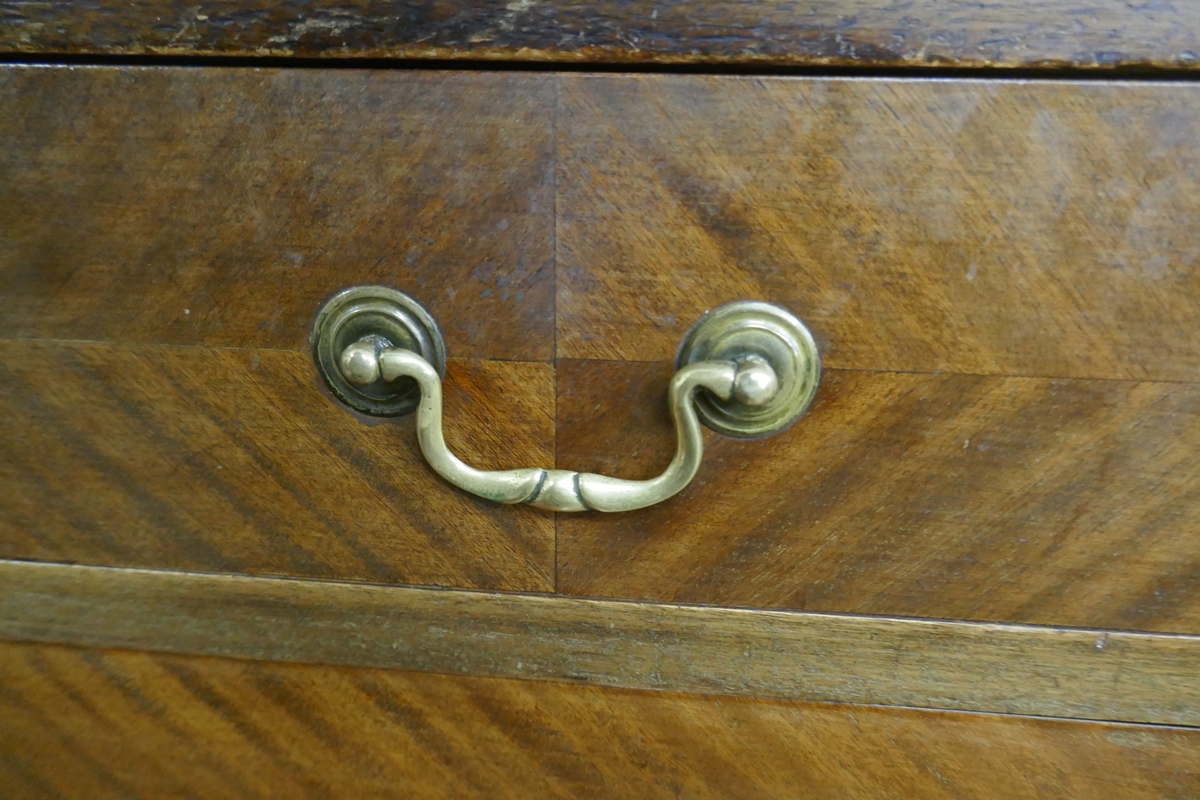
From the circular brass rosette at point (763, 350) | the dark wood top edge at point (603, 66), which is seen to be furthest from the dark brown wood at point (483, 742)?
the dark wood top edge at point (603, 66)

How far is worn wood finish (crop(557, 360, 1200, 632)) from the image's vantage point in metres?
0.28

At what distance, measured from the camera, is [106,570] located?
0.35 meters

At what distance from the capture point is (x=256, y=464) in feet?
1.08

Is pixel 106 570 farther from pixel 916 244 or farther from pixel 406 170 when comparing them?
pixel 916 244

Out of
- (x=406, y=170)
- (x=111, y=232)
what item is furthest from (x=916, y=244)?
(x=111, y=232)

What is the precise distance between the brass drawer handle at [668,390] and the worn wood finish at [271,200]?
1 cm

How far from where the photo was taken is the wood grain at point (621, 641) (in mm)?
306

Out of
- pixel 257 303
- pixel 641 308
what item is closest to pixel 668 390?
pixel 641 308

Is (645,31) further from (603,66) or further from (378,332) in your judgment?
(378,332)

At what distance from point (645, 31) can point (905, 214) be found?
10 cm

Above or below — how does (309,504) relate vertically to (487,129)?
below

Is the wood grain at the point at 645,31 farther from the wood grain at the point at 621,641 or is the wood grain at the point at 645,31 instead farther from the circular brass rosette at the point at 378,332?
the wood grain at the point at 621,641

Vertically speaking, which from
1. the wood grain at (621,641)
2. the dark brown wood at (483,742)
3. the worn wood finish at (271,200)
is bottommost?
the dark brown wood at (483,742)

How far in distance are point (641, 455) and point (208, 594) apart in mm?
193
